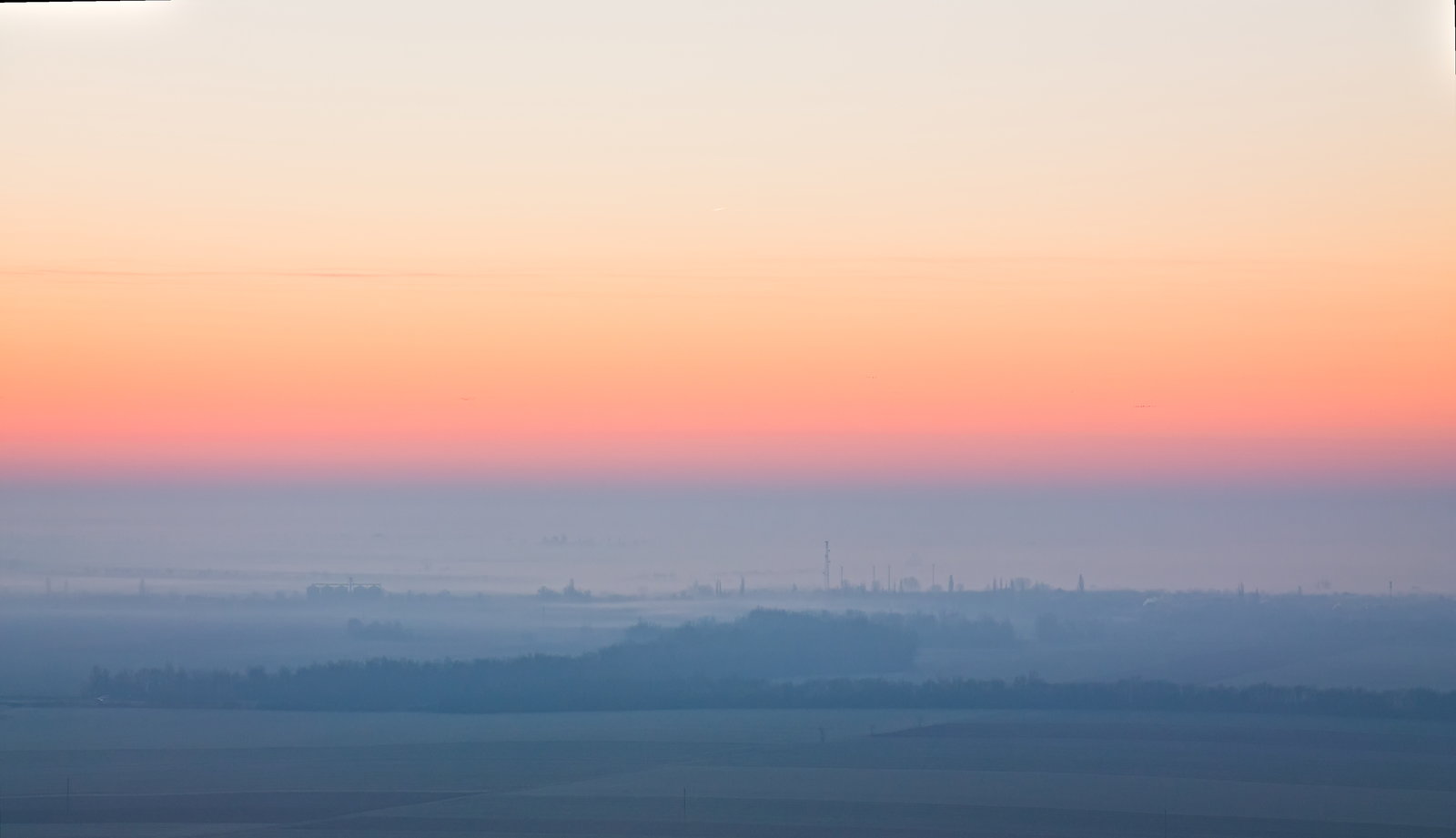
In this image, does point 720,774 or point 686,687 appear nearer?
point 720,774

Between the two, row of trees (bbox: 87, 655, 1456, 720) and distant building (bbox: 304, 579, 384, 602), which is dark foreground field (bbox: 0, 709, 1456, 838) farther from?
distant building (bbox: 304, 579, 384, 602)

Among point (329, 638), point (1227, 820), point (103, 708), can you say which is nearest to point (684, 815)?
point (1227, 820)

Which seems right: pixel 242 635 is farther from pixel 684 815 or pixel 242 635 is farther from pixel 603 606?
pixel 684 815

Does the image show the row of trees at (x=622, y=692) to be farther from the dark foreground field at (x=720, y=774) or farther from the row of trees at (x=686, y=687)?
the dark foreground field at (x=720, y=774)

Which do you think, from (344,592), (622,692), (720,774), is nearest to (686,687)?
(622,692)

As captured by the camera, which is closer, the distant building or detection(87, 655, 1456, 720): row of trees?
detection(87, 655, 1456, 720): row of trees

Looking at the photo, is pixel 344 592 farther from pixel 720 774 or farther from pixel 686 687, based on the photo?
pixel 720 774

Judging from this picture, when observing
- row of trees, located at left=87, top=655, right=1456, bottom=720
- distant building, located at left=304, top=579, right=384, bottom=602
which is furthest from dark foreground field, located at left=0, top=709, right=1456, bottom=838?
distant building, located at left=304, top=579, right=384, bottom=602

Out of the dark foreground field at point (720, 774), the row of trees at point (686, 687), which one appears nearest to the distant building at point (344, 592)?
the row of trees at point (686, 687)
